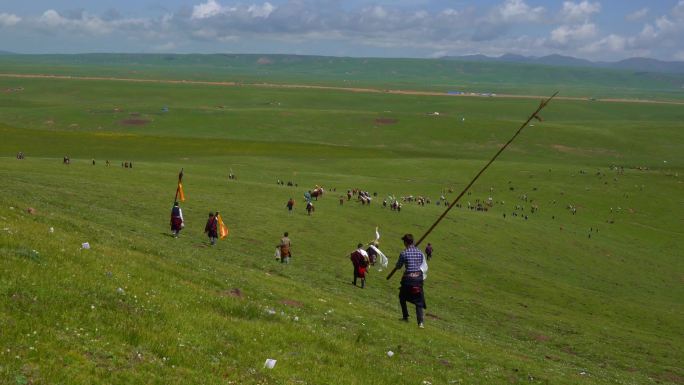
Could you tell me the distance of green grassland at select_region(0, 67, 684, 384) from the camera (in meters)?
13.0

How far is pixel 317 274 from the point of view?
3638 cm

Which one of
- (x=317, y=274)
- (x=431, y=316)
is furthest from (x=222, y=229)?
(x=431, y=316)

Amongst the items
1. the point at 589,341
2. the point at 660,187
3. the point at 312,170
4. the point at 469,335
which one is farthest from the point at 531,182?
the point at 469,335

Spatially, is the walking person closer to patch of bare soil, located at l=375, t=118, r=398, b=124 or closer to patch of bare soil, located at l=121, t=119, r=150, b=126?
patch of bare soil, located at l=121, t=119, r=150, b=126

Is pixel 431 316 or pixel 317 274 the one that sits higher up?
pixel 317 274

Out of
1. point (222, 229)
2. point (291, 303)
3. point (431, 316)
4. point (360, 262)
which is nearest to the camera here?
point (291, 303)

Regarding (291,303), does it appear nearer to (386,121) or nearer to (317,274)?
(317,274)

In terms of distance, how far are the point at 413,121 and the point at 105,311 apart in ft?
555

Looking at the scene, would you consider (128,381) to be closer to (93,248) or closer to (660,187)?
(93,248)

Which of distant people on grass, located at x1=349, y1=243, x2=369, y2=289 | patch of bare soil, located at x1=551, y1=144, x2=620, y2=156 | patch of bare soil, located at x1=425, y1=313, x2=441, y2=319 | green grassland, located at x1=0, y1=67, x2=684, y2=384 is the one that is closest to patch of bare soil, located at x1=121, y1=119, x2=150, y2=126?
green grassland, located at x1=0, y1=67, x2=684, y2=384

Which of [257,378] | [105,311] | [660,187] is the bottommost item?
[660,187]

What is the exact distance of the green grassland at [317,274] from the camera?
1302cm

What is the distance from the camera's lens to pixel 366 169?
10850 cm

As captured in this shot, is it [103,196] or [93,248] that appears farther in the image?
[103,196]
